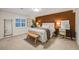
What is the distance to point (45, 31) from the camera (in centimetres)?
229

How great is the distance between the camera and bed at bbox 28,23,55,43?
2287mm

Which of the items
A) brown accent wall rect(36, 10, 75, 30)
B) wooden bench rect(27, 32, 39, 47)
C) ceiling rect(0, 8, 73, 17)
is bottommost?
wooden bench rect(27, 32, 39, 47)

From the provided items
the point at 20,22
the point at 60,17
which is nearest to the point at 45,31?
the point at 60,17

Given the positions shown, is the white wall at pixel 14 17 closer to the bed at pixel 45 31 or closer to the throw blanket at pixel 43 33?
the bed at pixel 45 31

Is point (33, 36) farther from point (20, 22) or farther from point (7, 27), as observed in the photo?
point (7, 27)

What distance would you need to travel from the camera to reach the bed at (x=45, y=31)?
2287 millimetres

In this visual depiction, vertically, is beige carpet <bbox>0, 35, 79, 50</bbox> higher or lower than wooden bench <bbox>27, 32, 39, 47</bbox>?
lower

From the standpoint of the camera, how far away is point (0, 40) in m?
2.29

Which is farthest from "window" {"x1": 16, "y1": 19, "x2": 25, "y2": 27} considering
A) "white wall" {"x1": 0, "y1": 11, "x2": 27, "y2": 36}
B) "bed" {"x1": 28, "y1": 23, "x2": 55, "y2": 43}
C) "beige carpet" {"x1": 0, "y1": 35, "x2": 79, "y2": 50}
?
"beige carpet" {"x1": 0, "y1": 35, "x2": 79, "y2": 50}

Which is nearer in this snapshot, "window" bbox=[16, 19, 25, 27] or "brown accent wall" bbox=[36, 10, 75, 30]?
"brown accent wall" bbox=[36, 10, 75, 30]

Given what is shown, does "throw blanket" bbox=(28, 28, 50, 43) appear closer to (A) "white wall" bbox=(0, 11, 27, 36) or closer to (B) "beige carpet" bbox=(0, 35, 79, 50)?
(B) "beige carpet" bbox=(0, 35, 79, 50)
